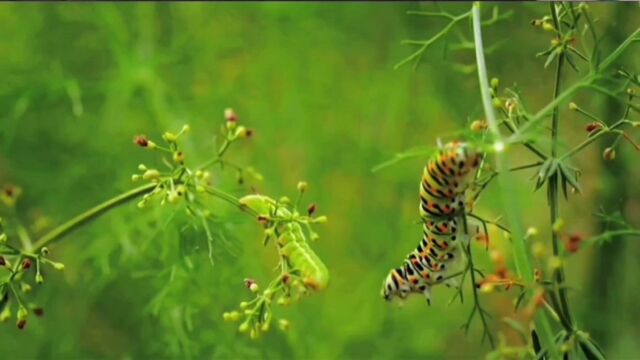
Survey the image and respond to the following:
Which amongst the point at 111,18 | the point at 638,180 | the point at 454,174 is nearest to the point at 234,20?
the point at 111,18

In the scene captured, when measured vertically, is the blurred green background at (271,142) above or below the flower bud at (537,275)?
above

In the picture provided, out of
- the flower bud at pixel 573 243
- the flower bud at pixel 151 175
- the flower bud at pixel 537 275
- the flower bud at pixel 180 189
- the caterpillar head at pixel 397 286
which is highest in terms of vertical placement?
the flower bud at pixel 151 175

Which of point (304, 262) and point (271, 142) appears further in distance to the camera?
point (271, 142)

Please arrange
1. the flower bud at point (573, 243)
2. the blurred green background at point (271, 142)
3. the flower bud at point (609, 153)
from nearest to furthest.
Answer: the flower bud at point (573, 243) < the flower bud at point (609, 153) < the blurred green background at point (271, 142)

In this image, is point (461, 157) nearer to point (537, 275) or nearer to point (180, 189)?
point (537, 275)

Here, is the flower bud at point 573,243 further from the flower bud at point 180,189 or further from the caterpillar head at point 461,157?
the flower bud at point 180,189

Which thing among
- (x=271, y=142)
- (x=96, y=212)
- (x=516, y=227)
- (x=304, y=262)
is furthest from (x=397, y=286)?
(x=271, y=142)

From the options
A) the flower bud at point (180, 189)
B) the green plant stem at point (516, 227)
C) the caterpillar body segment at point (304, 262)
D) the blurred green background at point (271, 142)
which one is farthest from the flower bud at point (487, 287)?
the blurred green background at point (271, 142)
